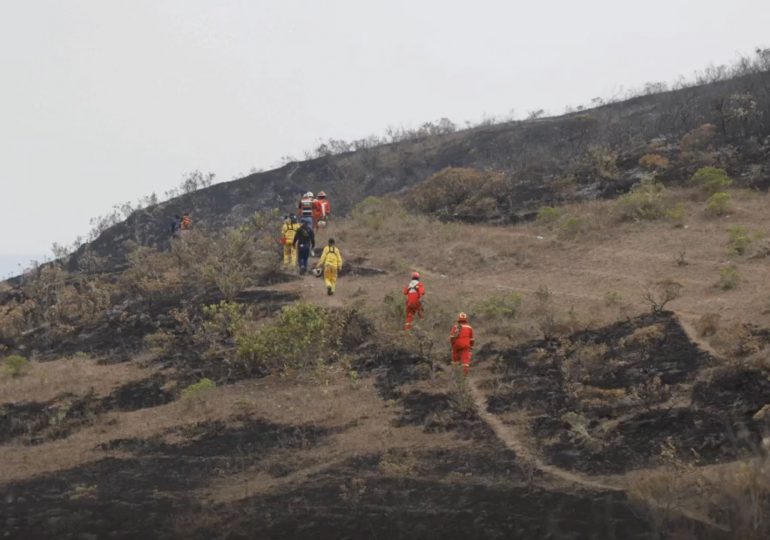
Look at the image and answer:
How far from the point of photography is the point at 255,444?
11.3 metres

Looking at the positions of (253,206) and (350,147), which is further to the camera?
(350,147)

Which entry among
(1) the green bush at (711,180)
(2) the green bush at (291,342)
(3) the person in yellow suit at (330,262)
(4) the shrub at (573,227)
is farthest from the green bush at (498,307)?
(1) the green bush at (711,180)

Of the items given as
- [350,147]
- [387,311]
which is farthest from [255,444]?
[350,147]

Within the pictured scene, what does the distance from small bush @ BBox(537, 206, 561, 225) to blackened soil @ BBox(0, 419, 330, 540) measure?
1469 centimetres

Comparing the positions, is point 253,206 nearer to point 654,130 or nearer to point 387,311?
point 654,130

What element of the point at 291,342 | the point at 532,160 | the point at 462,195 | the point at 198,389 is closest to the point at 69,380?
the point at 198,389

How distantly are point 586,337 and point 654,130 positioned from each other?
23932 millimetres

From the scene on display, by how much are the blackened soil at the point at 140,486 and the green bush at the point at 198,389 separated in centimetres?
135

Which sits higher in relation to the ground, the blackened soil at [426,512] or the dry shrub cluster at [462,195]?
the dry shrub cluster at [462,195]

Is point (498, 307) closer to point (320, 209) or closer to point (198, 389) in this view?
point (198, 389)

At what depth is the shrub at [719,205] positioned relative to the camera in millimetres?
21375

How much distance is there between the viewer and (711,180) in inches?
930

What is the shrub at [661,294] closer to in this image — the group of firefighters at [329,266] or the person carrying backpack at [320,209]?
the group of firefighters at [329,266]

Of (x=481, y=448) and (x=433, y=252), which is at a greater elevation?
(x=433, y=252)
